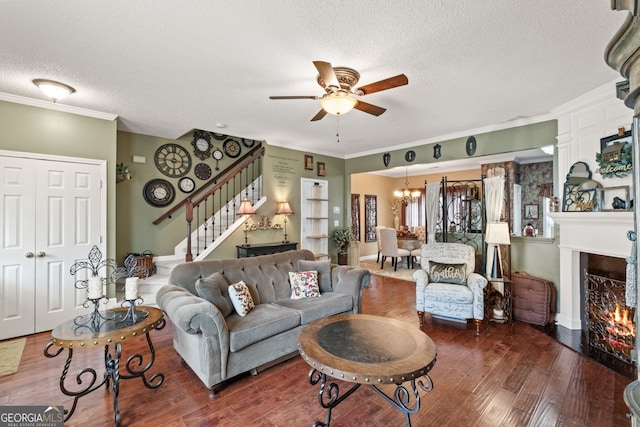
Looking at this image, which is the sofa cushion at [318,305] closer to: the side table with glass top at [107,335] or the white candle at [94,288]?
the side table with glass top at [107,335]

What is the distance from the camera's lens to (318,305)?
9.99ft

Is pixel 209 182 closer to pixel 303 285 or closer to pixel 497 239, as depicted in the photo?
pixel 303 285

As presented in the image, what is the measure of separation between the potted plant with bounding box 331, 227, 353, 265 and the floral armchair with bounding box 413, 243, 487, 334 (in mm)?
2578

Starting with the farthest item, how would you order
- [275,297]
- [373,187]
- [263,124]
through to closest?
1. [373,187]
2. [263,124]
3. [275,297]

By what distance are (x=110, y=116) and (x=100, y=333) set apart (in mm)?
3357

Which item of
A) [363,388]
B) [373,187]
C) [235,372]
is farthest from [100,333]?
[373,187]

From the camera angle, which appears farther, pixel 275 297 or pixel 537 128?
pixel 537 128

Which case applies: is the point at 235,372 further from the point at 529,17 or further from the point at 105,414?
the point at 529,17

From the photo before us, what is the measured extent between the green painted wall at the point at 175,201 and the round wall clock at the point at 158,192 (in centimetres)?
7

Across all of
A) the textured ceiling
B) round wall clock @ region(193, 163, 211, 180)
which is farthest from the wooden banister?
the textured ceiling

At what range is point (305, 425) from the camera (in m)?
1.94

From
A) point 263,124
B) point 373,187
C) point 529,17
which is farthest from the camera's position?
point 373,187

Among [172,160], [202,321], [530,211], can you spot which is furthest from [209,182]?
[530,211]

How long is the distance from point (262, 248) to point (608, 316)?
472 cm
